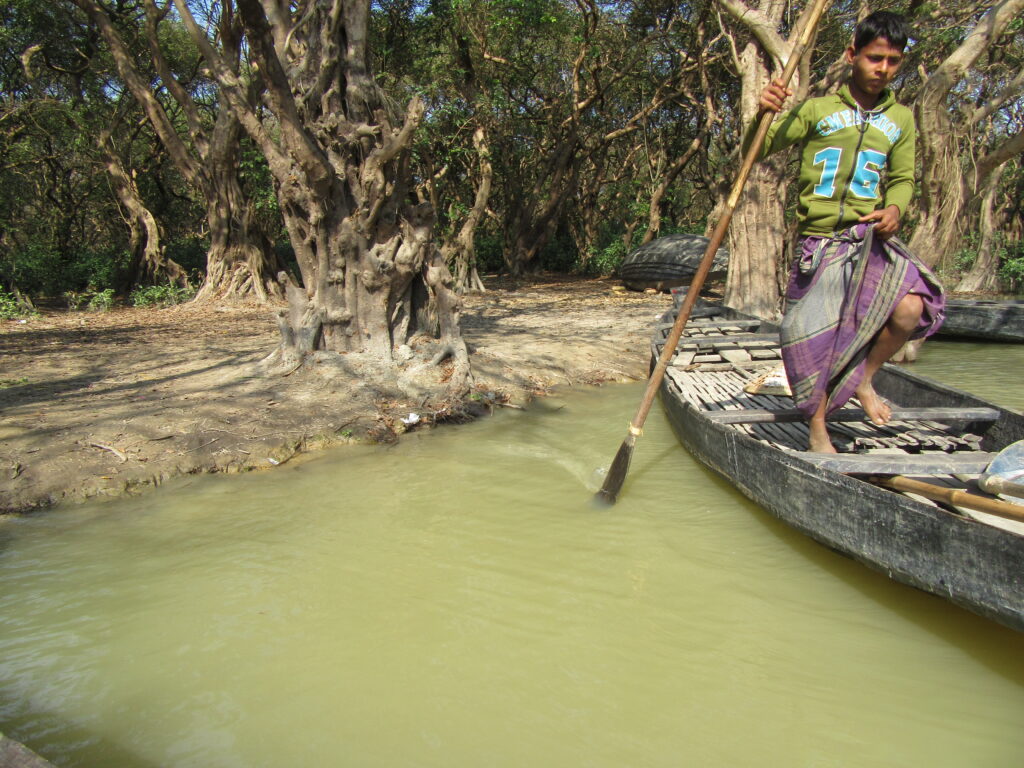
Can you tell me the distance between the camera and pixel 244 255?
11430 millimetres

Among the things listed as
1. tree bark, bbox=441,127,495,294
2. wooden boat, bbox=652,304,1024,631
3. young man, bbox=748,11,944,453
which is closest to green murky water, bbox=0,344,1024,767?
wooden boat, bbox=652,304,1024,631

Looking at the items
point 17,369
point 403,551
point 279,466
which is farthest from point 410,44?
point 403,551

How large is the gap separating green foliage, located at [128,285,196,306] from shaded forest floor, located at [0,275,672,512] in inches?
88.4

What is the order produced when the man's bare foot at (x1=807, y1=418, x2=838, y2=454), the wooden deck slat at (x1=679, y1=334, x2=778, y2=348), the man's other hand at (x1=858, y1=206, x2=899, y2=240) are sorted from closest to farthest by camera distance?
the man's other hand at (x1=858, y1=206, x2=899, y2=240), the man's bare foot at (x1=807, y1=418, x2=838, y2=454), the wooden deck slat at (x1=679, y1=334, x2=778, y2=348)

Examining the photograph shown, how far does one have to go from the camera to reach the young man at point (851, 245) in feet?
10.1

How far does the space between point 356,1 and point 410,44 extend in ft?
27.8

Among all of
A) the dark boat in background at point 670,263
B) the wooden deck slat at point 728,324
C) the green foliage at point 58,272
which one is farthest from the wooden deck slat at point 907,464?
the green foliage at point 58,272

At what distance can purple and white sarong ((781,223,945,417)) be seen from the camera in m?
3.10

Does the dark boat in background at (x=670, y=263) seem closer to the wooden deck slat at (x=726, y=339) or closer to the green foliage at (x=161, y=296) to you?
the wooden deck slat at (x=726, y=339)

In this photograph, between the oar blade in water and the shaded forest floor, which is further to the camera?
the shaded forest floor

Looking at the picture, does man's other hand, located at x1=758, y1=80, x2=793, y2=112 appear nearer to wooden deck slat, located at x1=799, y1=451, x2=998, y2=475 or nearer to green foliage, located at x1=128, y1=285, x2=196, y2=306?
wooden deck slat, located at x1=799, y1=451, x2=998, y2=475

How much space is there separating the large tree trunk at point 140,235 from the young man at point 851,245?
11870 mm

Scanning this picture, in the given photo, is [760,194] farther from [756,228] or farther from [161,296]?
[161,296]

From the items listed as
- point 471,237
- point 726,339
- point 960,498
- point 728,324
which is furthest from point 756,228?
point 960,498
